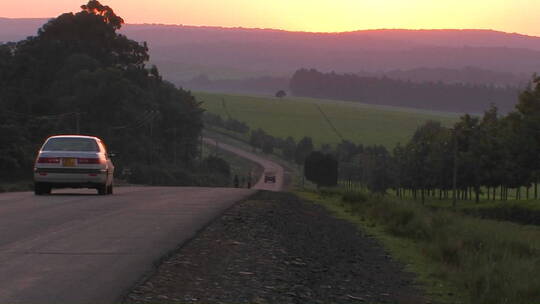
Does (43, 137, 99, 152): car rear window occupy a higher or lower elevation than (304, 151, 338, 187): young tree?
Answer: higher

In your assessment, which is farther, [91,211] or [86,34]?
[86,34]

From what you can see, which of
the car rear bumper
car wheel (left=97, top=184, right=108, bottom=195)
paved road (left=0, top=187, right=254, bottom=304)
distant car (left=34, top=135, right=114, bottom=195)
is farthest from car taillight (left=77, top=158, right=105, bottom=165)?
paved road (left=0, top=187, right=254, bottom=304)

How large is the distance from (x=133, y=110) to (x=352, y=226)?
225ft

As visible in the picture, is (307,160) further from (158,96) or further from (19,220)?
(19,220)

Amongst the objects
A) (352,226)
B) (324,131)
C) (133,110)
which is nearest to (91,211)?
(352,226)

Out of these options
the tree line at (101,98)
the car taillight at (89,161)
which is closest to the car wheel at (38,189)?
the car taillight at (89,161)

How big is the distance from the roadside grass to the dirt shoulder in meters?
0.43

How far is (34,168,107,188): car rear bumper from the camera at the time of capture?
23750mm

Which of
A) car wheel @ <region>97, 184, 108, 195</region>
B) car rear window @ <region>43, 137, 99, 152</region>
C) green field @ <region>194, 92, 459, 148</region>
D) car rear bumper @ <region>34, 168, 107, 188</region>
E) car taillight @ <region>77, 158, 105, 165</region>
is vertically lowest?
green field @ <region>194, 92, 459, 148</region>

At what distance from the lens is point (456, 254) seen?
13.9 meters

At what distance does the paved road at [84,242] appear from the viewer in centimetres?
912

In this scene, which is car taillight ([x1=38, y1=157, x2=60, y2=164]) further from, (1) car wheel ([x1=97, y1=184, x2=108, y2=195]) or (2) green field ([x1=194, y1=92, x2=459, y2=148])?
(2) green field ([x1=194, y1=92, x2=459, y2=148])

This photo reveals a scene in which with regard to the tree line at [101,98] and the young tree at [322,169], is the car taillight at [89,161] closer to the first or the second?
the tree line at [101,98]

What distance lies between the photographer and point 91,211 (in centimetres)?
1827
